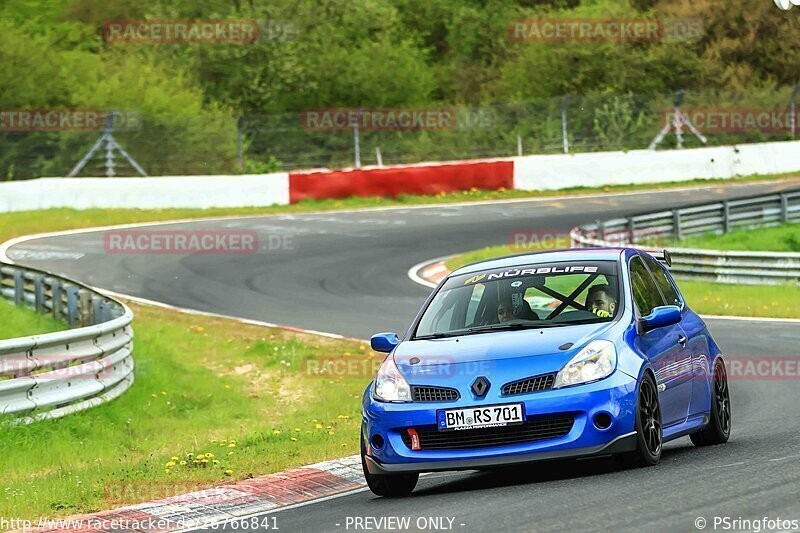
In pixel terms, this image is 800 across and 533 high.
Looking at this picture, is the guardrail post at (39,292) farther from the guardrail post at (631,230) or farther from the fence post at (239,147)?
the fence post at (239,147)

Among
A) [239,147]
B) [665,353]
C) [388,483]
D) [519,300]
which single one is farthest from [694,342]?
[239,147]

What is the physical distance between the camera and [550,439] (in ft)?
26.1

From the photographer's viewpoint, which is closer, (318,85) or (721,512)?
(721,512)

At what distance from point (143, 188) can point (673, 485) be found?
28393mm

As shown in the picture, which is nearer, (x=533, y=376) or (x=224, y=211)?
(x=533, y=376)

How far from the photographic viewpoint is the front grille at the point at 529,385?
8008 millimetres

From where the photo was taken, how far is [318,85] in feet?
174

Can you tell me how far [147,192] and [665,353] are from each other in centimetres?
2695

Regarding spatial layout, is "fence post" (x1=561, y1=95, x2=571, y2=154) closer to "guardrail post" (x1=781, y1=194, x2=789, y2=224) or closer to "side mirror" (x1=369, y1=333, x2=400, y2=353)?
"guardrail post" (x1=781, y1=194, x2=789, y2=224)

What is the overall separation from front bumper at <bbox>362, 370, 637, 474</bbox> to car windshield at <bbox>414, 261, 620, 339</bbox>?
88 centimetres

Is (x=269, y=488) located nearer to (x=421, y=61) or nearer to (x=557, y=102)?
(x=557, y=102)

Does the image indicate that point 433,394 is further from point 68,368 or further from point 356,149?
point 356,149

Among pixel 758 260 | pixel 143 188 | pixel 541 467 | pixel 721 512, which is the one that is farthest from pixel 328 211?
pixel 721 512

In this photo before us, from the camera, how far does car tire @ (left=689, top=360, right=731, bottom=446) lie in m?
9.73
